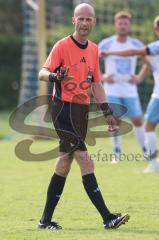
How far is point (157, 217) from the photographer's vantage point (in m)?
8.16

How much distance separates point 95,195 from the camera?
24.8 ft

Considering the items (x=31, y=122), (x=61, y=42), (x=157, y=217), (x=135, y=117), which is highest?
(x=61, y=42)

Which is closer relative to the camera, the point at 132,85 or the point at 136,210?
the point at 136,210

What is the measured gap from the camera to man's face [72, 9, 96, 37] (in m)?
7.50

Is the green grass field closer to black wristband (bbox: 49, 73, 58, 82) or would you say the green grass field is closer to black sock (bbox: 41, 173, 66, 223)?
black sock (bbox: 41, 173, 66, 223)

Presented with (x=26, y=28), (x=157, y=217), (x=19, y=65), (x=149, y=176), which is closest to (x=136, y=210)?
(x=157, y=217)

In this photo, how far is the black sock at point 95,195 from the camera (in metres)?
7.52

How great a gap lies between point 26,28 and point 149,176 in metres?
10.5

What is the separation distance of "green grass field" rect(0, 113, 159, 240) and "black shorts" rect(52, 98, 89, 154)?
2.45ft

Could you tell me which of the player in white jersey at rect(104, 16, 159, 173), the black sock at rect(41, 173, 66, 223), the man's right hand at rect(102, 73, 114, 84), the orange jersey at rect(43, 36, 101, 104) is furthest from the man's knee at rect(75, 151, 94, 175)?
the man's right hand at rect(102, 73, 114, 84)

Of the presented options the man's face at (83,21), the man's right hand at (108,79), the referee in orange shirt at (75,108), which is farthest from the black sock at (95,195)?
the man's right hand at (108,79)

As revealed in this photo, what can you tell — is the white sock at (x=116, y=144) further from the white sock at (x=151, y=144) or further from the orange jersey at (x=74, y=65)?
the orange jersey at (x=74, y=65)

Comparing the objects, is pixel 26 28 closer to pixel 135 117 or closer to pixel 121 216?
pixel 135 117

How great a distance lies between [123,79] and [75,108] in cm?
636
